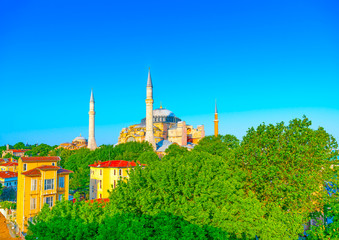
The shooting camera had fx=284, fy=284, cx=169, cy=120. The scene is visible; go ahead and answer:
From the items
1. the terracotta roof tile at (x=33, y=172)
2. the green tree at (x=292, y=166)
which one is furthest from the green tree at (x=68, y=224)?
the terracotta roof tile at (x=33, y=172)

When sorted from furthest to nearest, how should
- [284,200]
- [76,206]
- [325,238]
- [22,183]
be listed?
[22,183] → [284,200] → [76,206] → [325,238]

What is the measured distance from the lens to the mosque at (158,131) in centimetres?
6950

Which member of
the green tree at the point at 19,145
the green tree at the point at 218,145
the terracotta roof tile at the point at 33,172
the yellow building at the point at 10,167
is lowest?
the yellow building at the point at 10,167

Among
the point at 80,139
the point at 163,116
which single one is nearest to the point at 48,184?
the point at 163,116

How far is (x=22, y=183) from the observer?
26875 millimetres

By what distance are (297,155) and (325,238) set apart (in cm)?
512

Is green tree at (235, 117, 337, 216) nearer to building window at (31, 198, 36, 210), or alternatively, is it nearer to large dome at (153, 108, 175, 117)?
building window at (31, 198, 36, 210)

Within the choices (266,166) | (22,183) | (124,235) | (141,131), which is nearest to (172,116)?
(141,131)

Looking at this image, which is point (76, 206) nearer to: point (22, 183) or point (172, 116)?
point (22, 183)

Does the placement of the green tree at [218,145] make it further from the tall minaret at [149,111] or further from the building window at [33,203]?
the building window at [33,203]

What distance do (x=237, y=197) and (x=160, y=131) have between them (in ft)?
227

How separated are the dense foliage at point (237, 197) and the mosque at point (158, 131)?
4807 centimetres

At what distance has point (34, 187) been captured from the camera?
88.6 feet

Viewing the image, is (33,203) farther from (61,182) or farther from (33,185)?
(61,182)
